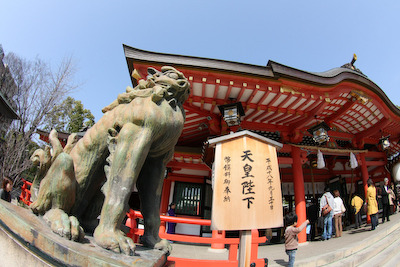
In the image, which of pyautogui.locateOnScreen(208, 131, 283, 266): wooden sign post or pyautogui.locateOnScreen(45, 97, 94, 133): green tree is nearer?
pyautogui.locateOnScreen(208, 131, 283, 266): wooden sign post

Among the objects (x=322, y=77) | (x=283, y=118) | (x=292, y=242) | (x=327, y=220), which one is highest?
(x=322, y=77)

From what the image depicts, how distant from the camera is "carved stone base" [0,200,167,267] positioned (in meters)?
1.00

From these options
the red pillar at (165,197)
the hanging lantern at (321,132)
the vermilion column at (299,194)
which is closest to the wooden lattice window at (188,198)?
the red pillar at (165,197)

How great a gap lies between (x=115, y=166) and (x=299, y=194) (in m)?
6.57

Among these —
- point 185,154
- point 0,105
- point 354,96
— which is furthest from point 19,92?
point 354,96

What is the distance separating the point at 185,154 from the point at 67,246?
240 inches

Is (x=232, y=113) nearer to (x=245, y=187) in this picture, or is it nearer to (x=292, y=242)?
(x=292, y=242)

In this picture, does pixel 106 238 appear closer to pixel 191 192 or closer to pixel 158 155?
pixel 158 155

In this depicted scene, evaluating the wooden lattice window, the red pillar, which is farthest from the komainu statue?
the wooden lattice window

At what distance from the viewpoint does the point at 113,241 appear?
3.81ft

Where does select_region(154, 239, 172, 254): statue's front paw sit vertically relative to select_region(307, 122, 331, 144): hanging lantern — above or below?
below

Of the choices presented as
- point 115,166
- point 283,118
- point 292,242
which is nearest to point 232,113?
point 283,118

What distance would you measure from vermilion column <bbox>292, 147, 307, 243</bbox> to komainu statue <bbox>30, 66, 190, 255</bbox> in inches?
234

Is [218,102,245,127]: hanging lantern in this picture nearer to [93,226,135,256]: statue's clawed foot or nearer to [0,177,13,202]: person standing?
[93,226,135,256]: statue's clawed foot
